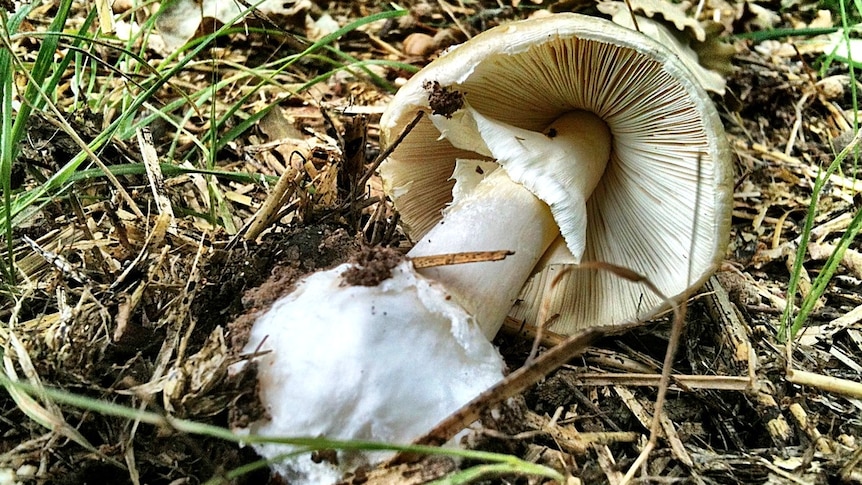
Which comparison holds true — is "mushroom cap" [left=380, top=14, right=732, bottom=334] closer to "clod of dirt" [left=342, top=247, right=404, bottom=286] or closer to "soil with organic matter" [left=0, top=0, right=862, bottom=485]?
"soil with organic matter" [left=0, top=0, right=862, bottom=485]

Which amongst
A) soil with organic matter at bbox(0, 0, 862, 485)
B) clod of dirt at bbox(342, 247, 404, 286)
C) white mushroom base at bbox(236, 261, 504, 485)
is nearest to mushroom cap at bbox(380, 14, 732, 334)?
soil with organic matter at bbox(0, 0, 862, 485)

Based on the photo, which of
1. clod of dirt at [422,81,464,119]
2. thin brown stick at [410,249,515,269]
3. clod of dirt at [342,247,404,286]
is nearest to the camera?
clod of dirt at [342,247,404,286]

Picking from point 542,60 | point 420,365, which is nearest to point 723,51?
point 542,60

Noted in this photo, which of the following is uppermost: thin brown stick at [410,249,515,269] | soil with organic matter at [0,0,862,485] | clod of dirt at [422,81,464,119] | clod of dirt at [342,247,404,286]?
clod of dirt at [422,81,464,119]

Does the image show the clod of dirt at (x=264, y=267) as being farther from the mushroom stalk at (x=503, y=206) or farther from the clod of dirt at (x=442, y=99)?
the clod of dirt at (x=442, y=99)

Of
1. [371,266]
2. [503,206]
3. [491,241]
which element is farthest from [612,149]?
[371,266]

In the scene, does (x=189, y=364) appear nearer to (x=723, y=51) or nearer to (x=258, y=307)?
(x=258, y=307)

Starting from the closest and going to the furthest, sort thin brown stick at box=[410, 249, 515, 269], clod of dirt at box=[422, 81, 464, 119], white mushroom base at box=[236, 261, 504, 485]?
1. white mushroom base at box=[236, 261, 504, 485]
2. thin brown stick at box=[410, 249, 515, 269]
3. clod of dirt at box=[422, 81, 464, 119]
